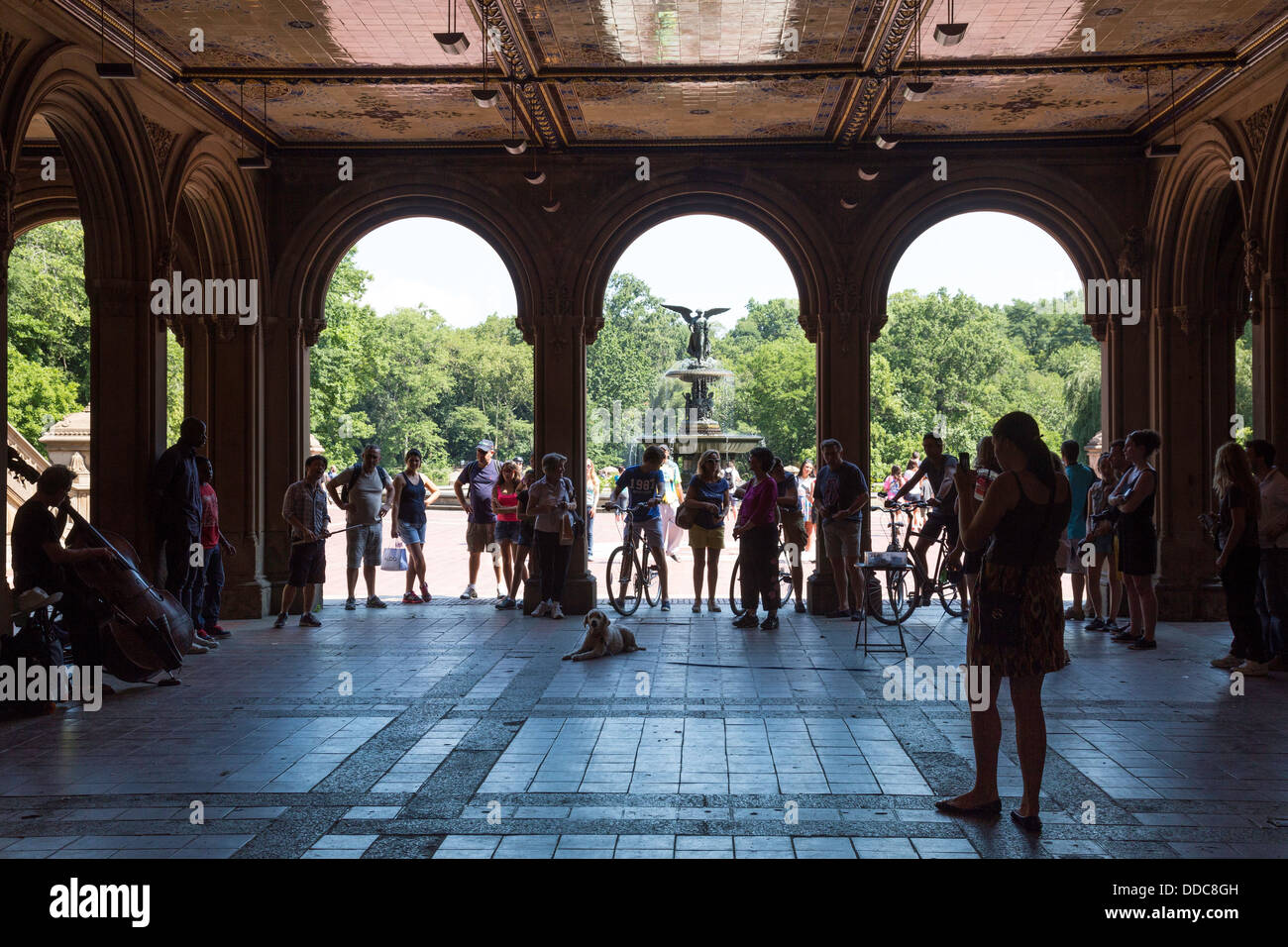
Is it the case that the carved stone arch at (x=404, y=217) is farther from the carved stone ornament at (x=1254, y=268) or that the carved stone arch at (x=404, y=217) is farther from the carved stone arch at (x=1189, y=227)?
the carved stone ornament at (x=1254, y=268)

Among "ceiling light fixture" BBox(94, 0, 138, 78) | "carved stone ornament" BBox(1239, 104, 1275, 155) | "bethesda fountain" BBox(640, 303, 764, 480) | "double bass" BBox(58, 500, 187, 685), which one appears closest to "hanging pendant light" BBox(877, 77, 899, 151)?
"carved stone ornament" BBox(1239, 104, 1275, 155)

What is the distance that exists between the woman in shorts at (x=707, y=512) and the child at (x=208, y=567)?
4.35 m

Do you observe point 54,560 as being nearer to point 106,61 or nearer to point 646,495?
point 106,61

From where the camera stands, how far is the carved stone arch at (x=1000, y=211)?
12.3 meters

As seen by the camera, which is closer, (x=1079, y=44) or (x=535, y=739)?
(x=535, y=739)

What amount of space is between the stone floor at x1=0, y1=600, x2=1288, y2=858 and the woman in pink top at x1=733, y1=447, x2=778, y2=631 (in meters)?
1.69

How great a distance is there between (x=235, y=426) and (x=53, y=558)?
5188 mm

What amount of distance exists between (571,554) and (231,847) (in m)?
8.16

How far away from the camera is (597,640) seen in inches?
355

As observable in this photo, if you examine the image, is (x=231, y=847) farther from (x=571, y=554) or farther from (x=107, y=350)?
(x=571, y=554)

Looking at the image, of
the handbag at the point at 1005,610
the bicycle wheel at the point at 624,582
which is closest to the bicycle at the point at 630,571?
the bicycle wheel at the point at 624,582
